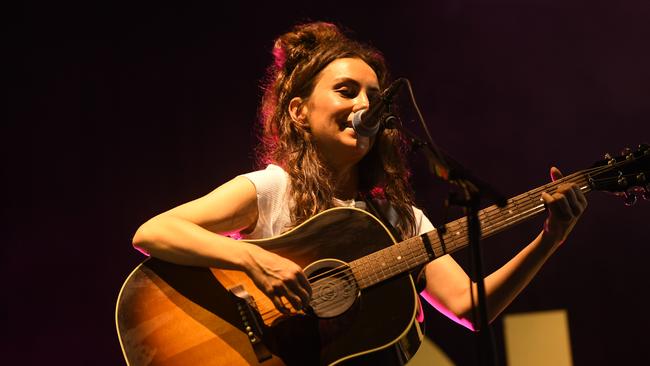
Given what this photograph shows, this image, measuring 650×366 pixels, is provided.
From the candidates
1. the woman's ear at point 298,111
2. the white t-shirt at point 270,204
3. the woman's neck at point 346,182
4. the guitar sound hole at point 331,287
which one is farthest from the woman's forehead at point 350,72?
the guitar sound hole at point 331,287

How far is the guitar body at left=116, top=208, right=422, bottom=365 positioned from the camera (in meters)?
2.16

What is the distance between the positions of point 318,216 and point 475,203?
2.37 ft

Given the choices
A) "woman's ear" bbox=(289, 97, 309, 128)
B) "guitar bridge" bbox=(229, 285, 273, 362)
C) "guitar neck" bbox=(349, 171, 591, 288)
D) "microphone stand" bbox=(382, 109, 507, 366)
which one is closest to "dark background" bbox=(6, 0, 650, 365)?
"woman's ear" bbox=(289, 97, 309, 128)

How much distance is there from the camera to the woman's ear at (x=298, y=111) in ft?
9.37

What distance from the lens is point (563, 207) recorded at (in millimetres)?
2318

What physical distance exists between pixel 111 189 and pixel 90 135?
1.04 ft

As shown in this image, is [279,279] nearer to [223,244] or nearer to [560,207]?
[223,244]

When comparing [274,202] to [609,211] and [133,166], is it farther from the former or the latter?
[609,211]

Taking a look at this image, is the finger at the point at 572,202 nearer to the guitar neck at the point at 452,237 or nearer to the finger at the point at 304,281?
the guitar neck at the point at 452,237

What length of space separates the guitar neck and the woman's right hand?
9.6 inches

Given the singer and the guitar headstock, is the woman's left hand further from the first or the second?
the guitar headstock

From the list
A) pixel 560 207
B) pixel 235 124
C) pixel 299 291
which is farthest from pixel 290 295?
pixel 235 124

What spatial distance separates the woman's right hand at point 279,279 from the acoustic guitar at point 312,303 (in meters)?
0.07

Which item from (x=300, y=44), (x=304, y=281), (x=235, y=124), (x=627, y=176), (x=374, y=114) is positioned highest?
(x=300, y=44)
